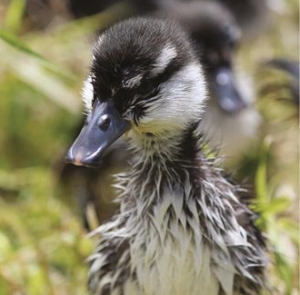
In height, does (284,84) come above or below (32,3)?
below

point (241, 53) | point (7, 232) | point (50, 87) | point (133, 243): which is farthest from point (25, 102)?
point (133, 243)

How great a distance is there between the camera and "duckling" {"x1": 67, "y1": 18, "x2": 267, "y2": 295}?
157 centimetres

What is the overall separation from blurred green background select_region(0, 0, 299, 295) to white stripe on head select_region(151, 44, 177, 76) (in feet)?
1.21

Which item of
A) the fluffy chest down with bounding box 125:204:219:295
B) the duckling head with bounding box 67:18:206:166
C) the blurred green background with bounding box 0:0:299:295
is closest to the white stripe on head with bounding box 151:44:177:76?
the duckling head with bounding box 67:18:206:166

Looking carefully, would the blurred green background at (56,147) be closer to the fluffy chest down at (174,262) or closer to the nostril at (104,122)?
the fluffy chest down at (174,262)

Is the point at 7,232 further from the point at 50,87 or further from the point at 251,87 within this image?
the point at 251,87

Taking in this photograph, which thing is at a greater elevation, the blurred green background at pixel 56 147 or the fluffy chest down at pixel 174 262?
the blurred green background at pixel 56 147

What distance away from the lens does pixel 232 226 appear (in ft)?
5.64

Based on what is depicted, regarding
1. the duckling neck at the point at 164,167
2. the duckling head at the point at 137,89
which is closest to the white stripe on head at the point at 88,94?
the duckling head at the point at 137,89

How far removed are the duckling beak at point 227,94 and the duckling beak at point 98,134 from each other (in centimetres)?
105

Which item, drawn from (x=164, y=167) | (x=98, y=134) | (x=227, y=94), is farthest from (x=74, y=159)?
(x=227, y=94)

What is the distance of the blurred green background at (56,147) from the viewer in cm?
205

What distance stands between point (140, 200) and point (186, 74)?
0.67 feet

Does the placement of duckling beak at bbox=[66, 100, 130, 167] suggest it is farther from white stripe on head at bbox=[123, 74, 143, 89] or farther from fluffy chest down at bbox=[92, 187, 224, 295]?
fluffy chest down at bbox=[92, 187, 224, 295]
